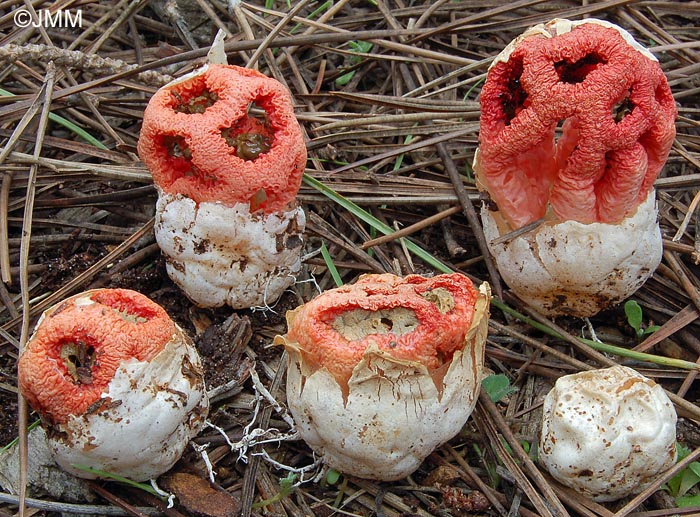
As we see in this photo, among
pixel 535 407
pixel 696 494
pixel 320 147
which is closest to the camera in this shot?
pixel 696 494

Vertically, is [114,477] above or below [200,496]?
above

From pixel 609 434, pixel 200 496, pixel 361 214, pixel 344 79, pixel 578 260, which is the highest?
pixel 344 79

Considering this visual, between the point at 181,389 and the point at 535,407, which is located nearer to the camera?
the point at 181,389

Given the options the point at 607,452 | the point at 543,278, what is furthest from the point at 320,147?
the point at 607,452

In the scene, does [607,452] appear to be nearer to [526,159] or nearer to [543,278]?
[543,278]

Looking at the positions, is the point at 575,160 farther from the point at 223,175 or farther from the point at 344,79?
the point at 344,79

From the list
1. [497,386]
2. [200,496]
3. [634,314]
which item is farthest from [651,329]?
[200,496]
